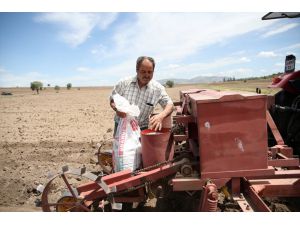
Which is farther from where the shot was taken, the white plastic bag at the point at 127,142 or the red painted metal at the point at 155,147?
the white plastic bag at the point at 127,142

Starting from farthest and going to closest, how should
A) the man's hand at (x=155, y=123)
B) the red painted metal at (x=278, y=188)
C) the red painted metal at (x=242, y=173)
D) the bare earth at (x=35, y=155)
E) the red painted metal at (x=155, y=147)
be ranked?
the bare earth at (x=35, y=155)
the man's hand at (x=155, y=123)
the red painted metal at (x=155, y=147)
the red painted metal at (x=278, y=188)
the red painted metal at (x=242, y=173)

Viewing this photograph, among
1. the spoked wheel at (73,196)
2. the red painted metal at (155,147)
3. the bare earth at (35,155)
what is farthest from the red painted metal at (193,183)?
the bare earth at (35,155)

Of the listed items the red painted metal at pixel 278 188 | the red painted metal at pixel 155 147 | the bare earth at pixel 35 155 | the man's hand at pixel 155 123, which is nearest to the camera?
the red painted metal at pixel 278 188

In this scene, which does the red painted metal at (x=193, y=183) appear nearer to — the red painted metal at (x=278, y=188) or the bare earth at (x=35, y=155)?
the red painted metal at (x=278, y=188)

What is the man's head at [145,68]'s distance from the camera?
3.34 metres

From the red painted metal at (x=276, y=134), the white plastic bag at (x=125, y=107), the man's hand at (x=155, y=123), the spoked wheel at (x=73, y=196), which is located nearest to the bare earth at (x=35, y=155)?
the spoked wheel at (x=73, y=196)

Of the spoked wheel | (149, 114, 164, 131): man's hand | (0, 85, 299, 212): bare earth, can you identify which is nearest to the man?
(149, 114, 164, 131): man's hand

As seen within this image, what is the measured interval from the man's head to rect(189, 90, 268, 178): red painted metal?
1.22 m

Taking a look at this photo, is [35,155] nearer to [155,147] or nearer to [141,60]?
[141,60]

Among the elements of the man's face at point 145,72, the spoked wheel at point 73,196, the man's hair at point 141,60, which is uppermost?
the man's hair at point 141,60

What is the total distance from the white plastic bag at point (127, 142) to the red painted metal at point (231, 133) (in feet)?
3.01

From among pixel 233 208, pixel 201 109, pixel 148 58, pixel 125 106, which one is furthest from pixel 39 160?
pixel 201 109

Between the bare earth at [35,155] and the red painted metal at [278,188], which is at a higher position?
the red painted metal at [278,188]

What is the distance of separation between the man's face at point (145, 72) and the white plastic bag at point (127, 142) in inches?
15.0
